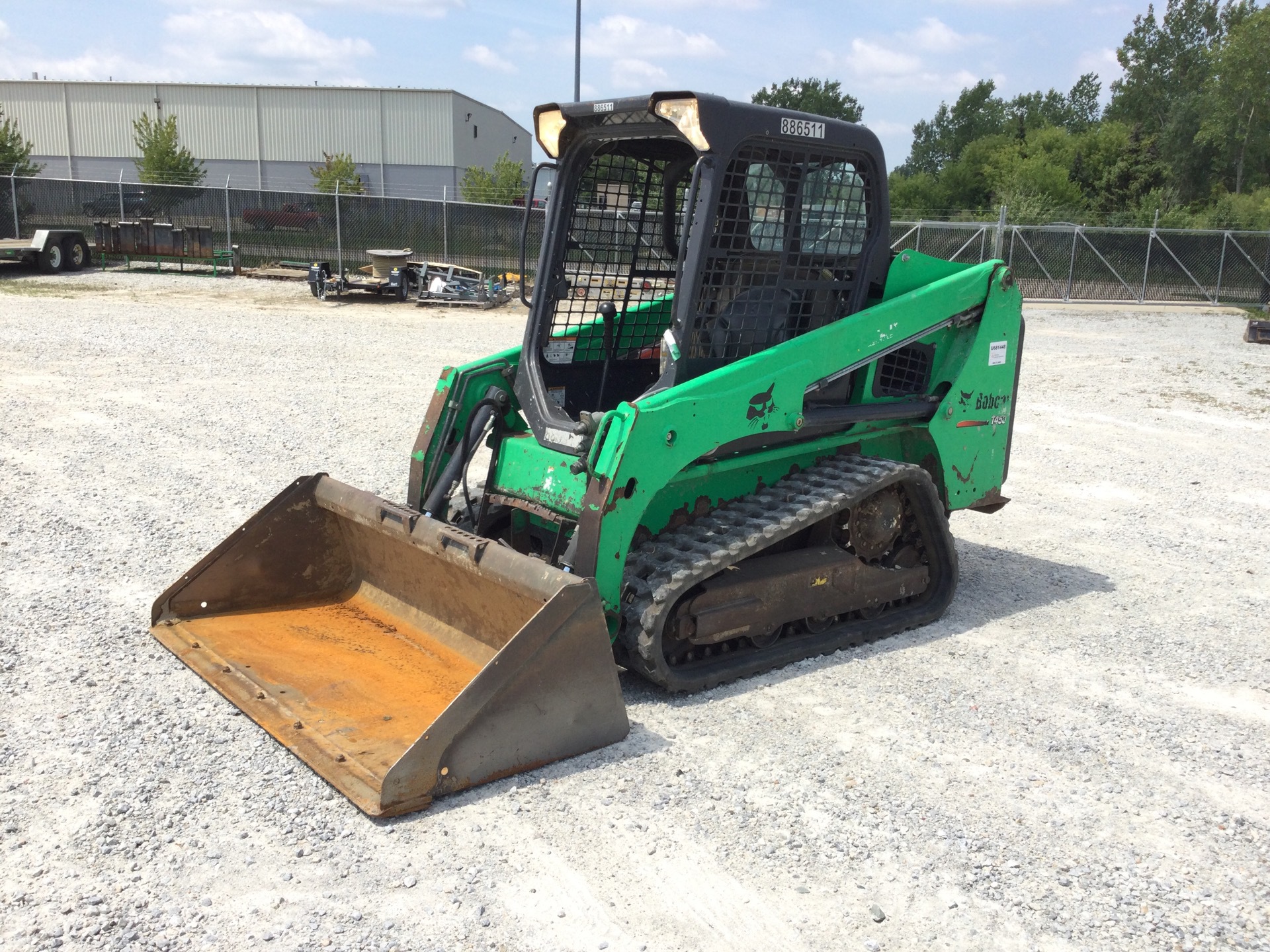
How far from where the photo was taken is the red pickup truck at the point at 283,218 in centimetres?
2555

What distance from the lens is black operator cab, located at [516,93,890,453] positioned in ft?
16.5

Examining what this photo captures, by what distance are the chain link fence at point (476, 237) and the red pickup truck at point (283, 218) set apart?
0.02 metres

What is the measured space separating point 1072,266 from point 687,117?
81.8 ft

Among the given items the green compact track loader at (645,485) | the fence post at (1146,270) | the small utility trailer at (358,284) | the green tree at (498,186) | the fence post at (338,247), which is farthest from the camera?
the green tree at (498,186)

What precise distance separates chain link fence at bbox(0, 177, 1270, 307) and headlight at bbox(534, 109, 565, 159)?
18.7m

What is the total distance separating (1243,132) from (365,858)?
5885 cm

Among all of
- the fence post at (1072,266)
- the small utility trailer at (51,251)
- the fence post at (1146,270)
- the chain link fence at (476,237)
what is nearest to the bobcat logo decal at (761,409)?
the chain link fence at (476,237)

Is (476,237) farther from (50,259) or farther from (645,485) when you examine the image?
(645,485)

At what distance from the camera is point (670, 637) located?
491 cm

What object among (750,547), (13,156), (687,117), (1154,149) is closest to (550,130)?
(687,117)

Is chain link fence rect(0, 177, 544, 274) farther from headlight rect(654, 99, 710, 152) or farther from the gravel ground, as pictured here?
headlight rect(654, 99, 710, 152)

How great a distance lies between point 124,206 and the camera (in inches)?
1045

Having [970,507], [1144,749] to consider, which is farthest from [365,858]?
[970,507]

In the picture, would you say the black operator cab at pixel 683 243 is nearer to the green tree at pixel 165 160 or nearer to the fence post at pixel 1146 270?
the fence post at pixel 1146 270
